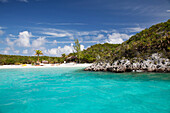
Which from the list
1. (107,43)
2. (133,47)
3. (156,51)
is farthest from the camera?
(107,43)

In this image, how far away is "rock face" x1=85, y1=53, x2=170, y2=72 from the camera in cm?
2235

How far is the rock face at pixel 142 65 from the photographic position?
2235 cm

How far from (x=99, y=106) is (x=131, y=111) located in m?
1.75

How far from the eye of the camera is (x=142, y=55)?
2636cm

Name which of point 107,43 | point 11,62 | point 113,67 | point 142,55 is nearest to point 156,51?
point 142,55

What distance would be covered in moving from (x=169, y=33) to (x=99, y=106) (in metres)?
29.2

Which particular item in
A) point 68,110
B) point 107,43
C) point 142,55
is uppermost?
point 107,43

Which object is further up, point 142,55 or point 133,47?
point 133,47

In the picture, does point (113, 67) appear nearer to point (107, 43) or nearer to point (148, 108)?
point (148, 108)

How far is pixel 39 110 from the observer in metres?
6.61

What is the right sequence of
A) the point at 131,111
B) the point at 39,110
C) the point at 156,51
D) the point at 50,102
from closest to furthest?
the point at 131,111 → the point at 39,110 → the point at 50,102 → the point at 156,51

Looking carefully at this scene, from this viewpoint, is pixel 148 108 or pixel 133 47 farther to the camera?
pixel 133 47

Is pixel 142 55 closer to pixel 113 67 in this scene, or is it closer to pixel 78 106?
pixel 113 67

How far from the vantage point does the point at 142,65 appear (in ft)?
78.8
